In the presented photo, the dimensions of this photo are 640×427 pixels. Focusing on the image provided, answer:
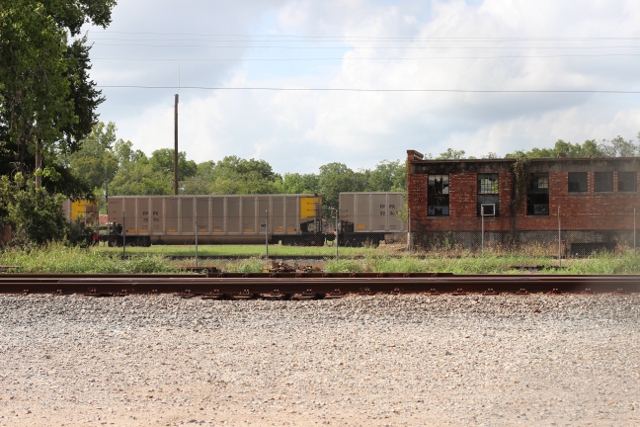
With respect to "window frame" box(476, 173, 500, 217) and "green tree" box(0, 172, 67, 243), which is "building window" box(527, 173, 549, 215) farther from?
"green tree" box(0, 172, 67, 243)

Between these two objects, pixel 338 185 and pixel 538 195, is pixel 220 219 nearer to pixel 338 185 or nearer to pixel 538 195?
pixel 538 195

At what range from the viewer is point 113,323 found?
32.6ft

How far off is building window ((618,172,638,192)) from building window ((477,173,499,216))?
17.9ft

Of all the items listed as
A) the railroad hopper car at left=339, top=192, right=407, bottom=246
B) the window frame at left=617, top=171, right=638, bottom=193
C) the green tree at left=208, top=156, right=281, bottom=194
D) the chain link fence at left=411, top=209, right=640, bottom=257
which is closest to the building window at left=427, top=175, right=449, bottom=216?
the chain link fence at left=411, top=209, right=640, bottom=257

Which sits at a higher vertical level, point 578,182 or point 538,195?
point 578,182

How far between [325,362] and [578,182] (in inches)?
1058

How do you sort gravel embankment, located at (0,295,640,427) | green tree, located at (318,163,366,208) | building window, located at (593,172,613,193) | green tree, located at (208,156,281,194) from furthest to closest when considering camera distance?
green tree, located at (318,163,366,208)
green tree, located at (208,156,281,194)
building window, located at (593,172,613,193)
gravel embankment, located at (0,295,640,427)

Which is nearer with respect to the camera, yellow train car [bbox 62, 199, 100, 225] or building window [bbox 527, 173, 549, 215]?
building window [bbox 527, 173, 549, 215]

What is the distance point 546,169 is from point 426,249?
6616mm

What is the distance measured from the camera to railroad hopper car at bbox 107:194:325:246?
38.7 m

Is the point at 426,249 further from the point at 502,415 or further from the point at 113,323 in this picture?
the point at 502,415

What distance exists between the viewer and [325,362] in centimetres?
744

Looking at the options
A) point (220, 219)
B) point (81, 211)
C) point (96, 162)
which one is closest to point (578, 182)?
point (220, 219)

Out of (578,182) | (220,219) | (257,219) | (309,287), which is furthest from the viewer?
(220,219)
